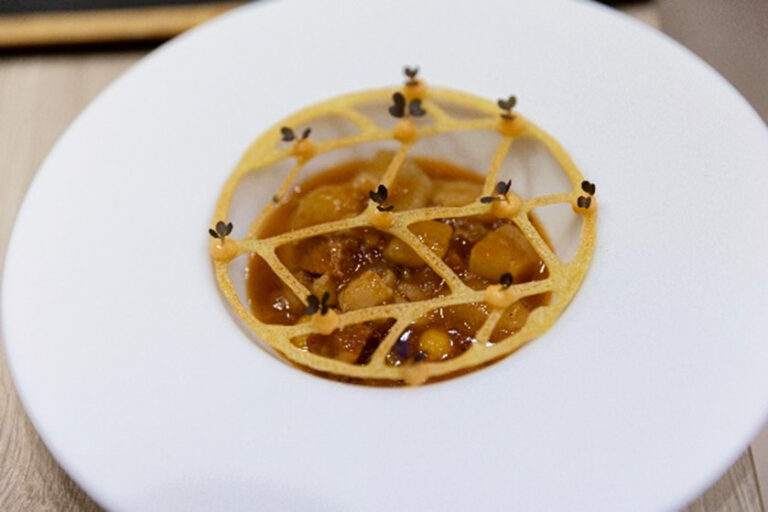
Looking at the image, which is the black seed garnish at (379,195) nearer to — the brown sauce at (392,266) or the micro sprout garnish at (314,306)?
the brown sauce at (392,266)

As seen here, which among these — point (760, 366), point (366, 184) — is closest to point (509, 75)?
point (366, 184)

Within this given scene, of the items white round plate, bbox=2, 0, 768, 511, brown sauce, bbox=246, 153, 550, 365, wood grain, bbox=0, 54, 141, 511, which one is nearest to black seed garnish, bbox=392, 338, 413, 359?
brown sauce, bbox=246, 153, 550, 365

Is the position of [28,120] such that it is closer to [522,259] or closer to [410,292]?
[410,292]

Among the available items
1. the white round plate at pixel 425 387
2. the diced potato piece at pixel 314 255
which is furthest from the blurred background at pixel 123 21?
the diced potato piece at pixel 314 255

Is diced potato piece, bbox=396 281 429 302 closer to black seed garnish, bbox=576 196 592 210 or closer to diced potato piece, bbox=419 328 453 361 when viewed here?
diced potato piece, bbox=419 328 453 361

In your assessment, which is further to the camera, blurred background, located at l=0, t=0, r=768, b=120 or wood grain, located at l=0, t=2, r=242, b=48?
wood grain, located at l=0, t=2, r=242, b=48

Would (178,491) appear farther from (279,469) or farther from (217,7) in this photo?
(217,7)
